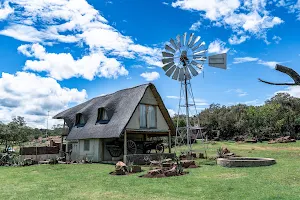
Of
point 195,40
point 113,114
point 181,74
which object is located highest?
point 195,40

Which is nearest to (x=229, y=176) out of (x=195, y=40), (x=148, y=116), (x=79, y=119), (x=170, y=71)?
(x=148, y=116)

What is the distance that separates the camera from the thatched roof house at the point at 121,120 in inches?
787

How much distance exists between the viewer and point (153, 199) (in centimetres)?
809

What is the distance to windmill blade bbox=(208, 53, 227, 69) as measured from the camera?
18991mm

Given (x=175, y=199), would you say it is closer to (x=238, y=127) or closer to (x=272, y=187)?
(x=272, y=187)

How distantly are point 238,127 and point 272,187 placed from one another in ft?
120

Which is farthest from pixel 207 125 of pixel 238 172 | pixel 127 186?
pixel 127 186

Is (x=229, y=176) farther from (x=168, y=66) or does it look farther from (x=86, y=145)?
(x=86, y=145)

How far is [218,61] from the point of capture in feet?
63.3

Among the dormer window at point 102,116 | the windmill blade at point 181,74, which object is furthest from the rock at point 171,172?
the dormer window at point 102,116

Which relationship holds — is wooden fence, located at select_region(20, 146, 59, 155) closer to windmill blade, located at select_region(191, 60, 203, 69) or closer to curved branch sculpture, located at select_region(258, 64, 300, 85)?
windmill blade, located at select_region(191, 60, 203, 69)

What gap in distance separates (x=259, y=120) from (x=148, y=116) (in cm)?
2564

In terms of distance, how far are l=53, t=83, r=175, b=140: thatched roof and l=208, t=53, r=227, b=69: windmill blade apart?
15.1 ft

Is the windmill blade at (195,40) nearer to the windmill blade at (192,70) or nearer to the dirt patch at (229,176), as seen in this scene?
the windmill blade at (192,70)
